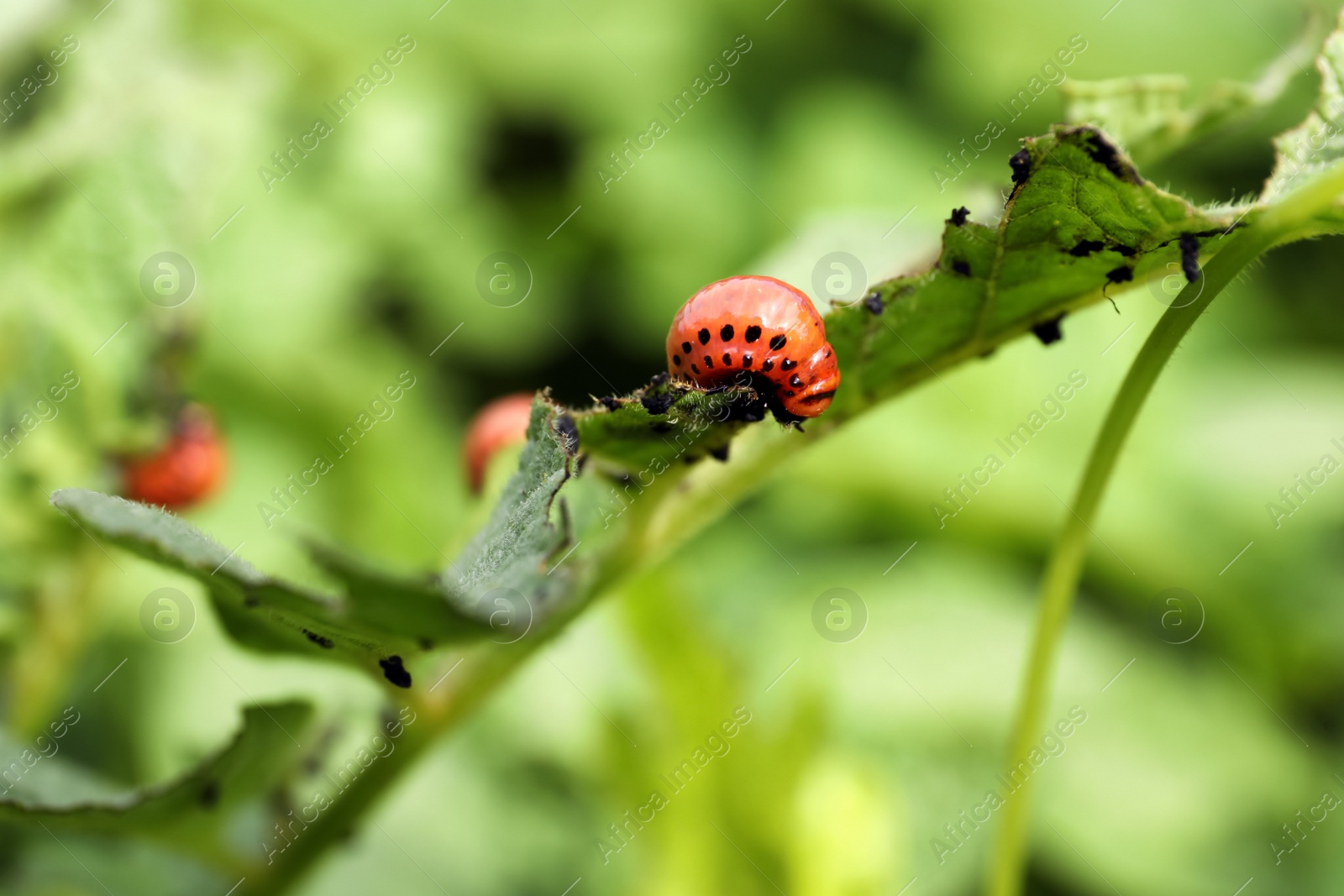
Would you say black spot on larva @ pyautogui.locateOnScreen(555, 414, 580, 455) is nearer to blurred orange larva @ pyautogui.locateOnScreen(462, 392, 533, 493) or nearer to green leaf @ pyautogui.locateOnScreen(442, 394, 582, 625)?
green leaf @ pyautogui.locateOnScreen(442, 394, 582, 625)

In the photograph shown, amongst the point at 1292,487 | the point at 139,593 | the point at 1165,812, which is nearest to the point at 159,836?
the point at 139,593

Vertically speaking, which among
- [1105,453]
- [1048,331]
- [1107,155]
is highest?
[1107,155]

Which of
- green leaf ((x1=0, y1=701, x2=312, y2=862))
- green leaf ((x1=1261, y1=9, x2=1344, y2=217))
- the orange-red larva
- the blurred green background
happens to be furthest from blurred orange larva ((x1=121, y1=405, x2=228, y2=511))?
green leaf ((x1=1261, y1=9, x2=1344, y2=217))

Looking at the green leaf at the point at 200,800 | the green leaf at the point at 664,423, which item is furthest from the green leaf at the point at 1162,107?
the green leaf at the point at 200,800

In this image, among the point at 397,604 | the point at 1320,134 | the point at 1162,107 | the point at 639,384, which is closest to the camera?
the point at 397,604

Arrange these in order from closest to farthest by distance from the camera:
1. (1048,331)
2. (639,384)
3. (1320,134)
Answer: (1320,134), (1048,331), (639,384)

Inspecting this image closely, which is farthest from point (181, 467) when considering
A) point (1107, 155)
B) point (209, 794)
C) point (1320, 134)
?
point (1320, 134)

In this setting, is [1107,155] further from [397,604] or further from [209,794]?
[209,794]
